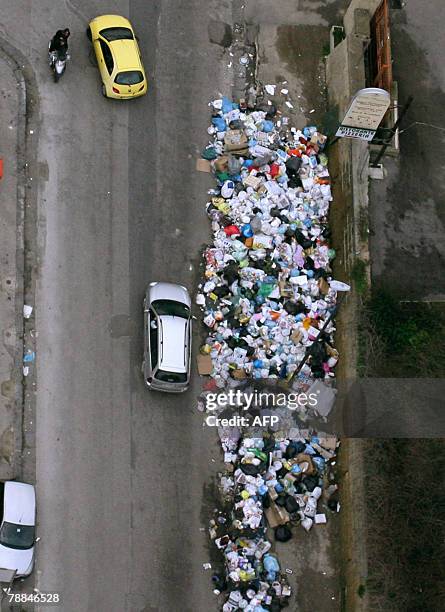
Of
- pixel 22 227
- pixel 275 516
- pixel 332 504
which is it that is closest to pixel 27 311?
pixel 22 227

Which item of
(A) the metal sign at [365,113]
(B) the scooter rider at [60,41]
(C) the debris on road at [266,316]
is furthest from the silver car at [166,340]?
(B) the scooter rider at [60,41]

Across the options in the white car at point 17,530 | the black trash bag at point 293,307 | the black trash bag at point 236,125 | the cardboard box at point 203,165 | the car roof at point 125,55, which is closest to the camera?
the white car at point 17,530

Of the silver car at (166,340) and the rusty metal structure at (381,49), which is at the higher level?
the rusty metal structure at (381,49)

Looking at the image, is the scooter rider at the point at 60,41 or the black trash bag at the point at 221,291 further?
the black trash bag at the point at 221,291

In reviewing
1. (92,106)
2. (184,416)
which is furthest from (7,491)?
(92,106)

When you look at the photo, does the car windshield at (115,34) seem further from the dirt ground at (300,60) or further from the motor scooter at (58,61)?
the dirt ground at (300,60)

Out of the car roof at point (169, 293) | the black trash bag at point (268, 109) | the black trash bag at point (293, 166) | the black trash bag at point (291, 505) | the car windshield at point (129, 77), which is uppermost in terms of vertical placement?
the car windshield at point (129, 77)

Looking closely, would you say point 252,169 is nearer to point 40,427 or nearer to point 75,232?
point 75,232
